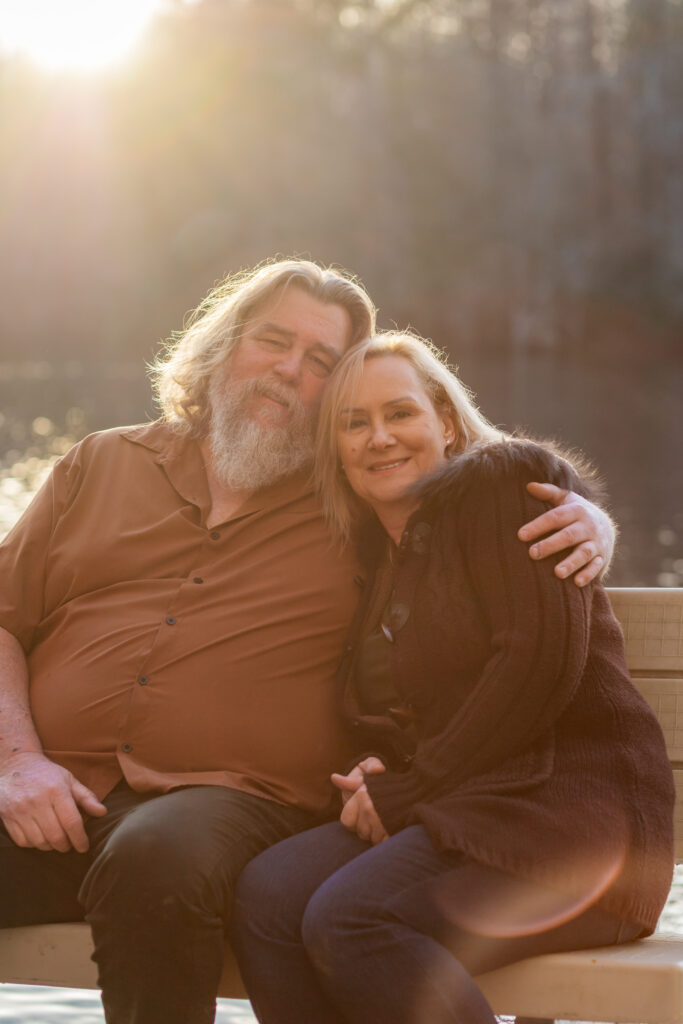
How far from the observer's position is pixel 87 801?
2.72 meters

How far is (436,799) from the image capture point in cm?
252

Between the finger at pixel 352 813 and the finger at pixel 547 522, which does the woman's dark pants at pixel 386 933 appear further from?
the finger at pixel 547 522

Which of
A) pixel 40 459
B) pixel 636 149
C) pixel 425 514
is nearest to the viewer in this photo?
pixel 425 514

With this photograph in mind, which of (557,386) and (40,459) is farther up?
(40,459)

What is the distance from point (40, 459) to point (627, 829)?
16.6 metres

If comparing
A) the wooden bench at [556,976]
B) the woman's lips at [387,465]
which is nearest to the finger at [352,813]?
the wooden bench at [556,976]

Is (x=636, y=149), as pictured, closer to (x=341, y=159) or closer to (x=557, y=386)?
(x=341, y=159)

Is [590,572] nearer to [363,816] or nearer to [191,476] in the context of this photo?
[363,816]

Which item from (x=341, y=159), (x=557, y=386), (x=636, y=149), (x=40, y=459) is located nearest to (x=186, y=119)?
(x=341, y=159)

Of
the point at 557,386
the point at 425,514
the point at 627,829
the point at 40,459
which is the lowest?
the point at 557,386

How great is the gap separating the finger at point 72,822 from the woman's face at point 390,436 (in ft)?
3.25

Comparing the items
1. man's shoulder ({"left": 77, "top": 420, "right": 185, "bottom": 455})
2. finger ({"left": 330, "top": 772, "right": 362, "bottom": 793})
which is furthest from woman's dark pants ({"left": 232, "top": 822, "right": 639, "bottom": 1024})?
man's shoulder ({"left": 77, "top": 420, "right": 185, "bottom": 455})

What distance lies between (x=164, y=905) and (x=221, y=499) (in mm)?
1217

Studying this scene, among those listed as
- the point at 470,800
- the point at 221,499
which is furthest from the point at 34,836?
the point at 221,499
